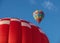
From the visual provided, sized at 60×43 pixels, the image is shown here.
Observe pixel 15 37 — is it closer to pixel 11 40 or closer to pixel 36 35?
pixel 11 40

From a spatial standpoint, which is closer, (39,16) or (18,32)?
(18,32)

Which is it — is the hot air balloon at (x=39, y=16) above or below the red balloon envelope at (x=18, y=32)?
above

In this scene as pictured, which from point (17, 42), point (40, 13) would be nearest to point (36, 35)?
point (17, 42)

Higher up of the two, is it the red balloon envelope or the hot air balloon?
the hot air balloon

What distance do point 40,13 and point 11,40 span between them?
43.3 ft

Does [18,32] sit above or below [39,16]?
below

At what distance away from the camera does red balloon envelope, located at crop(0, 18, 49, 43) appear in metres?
16.0

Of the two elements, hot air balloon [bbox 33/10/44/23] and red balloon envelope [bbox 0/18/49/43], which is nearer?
red balloon envelope [bbox 0/18/49/43]

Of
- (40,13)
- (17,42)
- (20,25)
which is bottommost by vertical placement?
(17,42)

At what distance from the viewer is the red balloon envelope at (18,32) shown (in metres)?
16.0

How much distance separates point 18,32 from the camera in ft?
53.2

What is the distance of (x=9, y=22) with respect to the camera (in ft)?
54.9

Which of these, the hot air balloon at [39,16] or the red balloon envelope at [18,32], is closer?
the red balloon envelope at [18,32]

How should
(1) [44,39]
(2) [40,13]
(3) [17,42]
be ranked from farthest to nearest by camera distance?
(2) [40,13]
(1) [44,39]
(3) [17,42]
